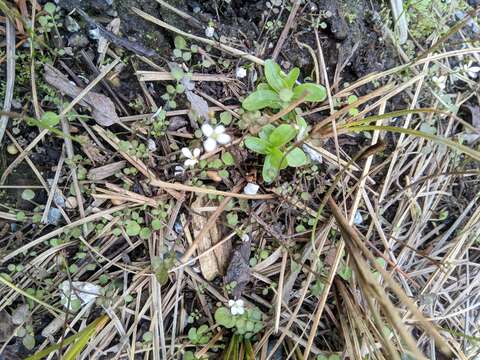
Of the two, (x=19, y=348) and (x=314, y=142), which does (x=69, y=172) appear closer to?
(x=19, y=348)

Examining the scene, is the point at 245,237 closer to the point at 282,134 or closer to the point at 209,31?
the point at 282,134

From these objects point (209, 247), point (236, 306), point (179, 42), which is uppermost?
point (179, 42)

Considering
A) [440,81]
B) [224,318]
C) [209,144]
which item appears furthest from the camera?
[440,81]

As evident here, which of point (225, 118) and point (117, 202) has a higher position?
point (225, 118)

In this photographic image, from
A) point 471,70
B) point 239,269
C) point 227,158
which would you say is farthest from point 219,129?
point 471,70

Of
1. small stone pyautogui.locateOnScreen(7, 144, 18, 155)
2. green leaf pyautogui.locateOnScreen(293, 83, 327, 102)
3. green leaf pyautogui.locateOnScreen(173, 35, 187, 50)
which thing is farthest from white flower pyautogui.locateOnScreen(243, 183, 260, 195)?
small stone pyautogui.locateOnScreen(7, 144, 18, 155)

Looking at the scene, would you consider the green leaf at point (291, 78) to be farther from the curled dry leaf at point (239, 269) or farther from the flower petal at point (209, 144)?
the curled dry leaf at point (239, 269)

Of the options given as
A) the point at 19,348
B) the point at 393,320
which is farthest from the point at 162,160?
the point at 393,320
